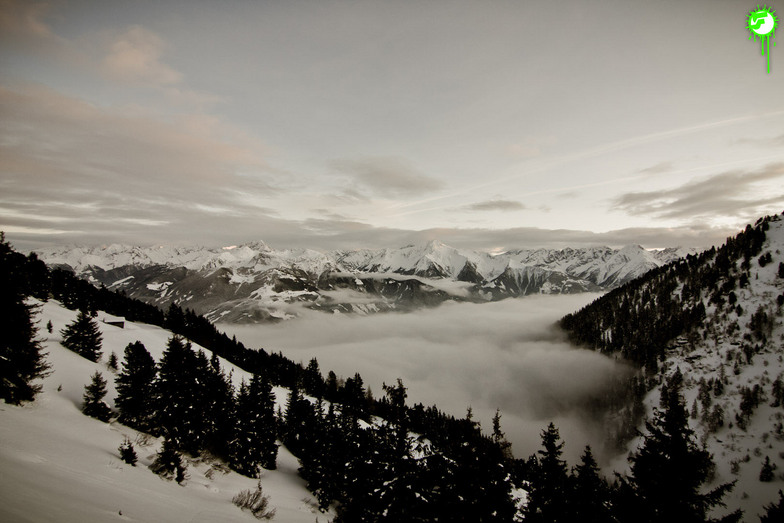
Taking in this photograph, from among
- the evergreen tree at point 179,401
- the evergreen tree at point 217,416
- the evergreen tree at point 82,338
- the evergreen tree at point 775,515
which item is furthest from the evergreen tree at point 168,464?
the evergreen tree at point 775,515

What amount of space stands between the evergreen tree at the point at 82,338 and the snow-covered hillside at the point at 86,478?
759 centimetres

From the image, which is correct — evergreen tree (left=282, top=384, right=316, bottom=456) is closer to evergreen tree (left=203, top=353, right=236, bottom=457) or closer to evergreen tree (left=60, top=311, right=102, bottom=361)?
evergreen tree (left=203, top=353, right=236, bottom=457)

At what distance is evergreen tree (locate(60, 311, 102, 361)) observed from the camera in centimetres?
4594

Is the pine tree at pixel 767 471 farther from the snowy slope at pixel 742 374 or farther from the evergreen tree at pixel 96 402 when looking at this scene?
the evergreen tree at pixel 96 402

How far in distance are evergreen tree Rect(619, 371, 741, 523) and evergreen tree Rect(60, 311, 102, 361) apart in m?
62.6

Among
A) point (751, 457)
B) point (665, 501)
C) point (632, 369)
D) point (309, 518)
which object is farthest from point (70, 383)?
point (632, 369)

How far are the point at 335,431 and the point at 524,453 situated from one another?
499 feet

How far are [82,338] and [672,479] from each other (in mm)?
65991

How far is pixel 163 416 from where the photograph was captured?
3369cm

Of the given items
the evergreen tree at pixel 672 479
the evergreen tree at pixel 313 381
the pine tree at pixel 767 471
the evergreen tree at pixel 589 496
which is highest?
the evergreen tree at pixel 672 479

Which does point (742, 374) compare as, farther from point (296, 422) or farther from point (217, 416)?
point (217, 416)

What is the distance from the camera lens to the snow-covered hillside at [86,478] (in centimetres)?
909

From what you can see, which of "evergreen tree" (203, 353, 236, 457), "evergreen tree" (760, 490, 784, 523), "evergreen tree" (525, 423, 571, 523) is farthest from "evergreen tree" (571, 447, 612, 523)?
"evergreen tree" (203, 353, 236, 457)

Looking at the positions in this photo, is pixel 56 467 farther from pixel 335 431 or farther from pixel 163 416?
pixel 335 431
